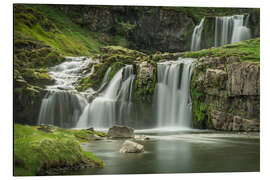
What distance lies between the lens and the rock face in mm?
12211

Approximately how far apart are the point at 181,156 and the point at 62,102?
7.78 meters

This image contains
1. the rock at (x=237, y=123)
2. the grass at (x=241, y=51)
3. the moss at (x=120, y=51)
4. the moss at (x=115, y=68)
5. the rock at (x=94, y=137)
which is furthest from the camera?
the moss at (x=120, y=51)

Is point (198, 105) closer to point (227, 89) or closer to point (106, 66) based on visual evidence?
point (227, 89)

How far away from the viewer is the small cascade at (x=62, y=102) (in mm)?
11379

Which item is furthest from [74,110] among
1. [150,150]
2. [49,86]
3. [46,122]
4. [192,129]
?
[150,150]

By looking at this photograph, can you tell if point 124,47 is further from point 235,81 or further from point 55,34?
point 235,81

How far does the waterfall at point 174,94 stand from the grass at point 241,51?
974 mm

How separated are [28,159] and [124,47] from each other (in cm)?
1562

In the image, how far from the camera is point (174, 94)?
47.8 ft

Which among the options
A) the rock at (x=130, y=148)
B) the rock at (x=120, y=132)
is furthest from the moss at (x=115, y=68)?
the rock at (x=130, y=148)

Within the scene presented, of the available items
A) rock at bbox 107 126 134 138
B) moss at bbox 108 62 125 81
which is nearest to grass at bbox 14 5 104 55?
moss at bbox 108 62 125 81

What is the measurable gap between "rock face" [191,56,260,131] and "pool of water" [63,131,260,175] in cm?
296

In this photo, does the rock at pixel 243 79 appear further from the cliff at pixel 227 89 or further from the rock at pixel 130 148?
the rock at pixel 130 148

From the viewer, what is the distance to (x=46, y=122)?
404 inches
